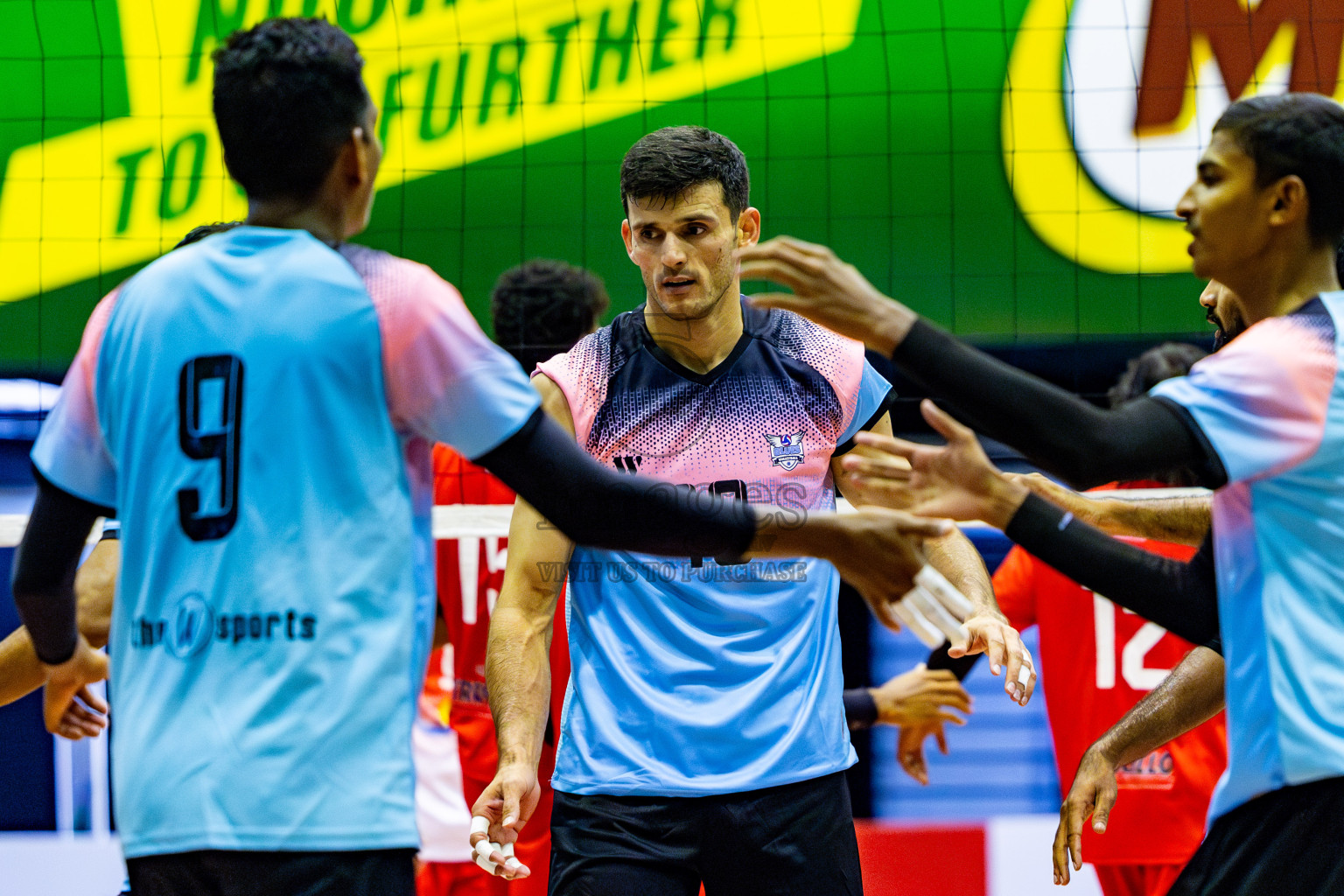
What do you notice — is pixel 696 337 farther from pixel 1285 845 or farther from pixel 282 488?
pixel 1285 845

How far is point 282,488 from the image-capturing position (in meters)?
1.91

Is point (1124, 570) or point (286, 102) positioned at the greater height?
point (286, 102)

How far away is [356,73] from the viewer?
2.07 meters

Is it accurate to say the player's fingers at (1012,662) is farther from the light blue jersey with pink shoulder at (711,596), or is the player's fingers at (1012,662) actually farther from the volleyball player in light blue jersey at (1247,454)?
the volleyball player in light blue jersey at (1247,454)

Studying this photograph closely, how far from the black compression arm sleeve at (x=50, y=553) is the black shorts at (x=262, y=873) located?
18.2 inches

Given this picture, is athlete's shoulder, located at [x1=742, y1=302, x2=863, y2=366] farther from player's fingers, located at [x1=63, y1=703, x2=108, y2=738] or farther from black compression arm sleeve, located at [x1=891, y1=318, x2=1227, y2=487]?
player's fingers, located at [x1=63, y1=703, x2=108, y2=738]

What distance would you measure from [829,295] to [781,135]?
5.66 metres

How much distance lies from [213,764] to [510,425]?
601 mm

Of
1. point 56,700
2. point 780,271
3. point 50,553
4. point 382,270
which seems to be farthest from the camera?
point 56,700

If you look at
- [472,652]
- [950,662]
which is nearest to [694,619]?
[950,662]

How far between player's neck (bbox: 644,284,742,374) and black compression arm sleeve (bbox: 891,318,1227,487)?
1.13 meters

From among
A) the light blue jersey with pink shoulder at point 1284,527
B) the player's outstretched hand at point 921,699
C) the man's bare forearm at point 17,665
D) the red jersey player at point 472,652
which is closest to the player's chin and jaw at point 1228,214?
the light blue jersey with pink shoulder at point 1284,527

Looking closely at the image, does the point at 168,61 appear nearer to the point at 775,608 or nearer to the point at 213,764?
the point at 775,608

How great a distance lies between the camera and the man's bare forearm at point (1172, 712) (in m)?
3.11
